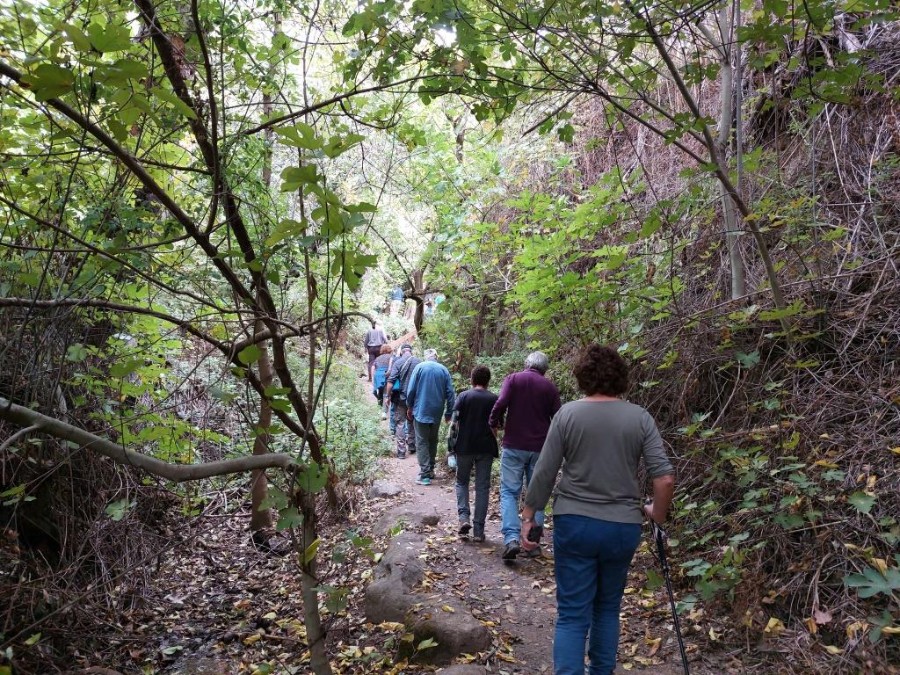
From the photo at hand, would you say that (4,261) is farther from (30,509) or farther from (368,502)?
(368,502)

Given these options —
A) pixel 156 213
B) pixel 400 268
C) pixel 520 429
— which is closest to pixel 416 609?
pixel 520 429

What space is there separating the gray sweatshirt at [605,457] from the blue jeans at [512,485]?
252 cm

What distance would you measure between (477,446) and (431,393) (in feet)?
8.68

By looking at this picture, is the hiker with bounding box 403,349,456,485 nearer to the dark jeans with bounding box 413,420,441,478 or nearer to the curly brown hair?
the dark jeans with bounding box 413,420,441,478

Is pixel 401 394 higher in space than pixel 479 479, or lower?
higher

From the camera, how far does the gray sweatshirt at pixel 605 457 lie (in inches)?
126

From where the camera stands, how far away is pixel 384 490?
28.3 ft

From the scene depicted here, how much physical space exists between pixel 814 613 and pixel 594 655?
1536 mm

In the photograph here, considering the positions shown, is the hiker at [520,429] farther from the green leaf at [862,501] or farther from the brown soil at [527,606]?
the green leaf at [862,501]

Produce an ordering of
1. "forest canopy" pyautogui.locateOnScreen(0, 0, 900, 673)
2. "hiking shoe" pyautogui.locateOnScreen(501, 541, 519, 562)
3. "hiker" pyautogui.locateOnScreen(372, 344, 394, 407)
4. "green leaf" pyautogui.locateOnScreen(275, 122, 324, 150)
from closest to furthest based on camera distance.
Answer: "green leaf" pyautogui.locateOnScreen(275, 122, 324, 150) → "forest canopy" pyautogui.locateOnScreen(0, 0, 900, 673) → "hiking shoe" pyautogui.locateOnScreen(501, 541, 519, 562) → "hiker" pyautogui.locateOnScreen(372, 344, 394, 407)

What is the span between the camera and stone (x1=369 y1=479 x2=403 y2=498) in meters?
8.57

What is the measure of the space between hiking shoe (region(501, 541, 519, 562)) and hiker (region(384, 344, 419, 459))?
5041 millimetres

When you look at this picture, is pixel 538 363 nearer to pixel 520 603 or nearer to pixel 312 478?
pixel 520 603

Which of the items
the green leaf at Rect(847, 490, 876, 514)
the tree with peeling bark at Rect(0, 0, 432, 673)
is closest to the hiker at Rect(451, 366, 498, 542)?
the tree with peeling bark at Rect(0, 0, 432, 673)
